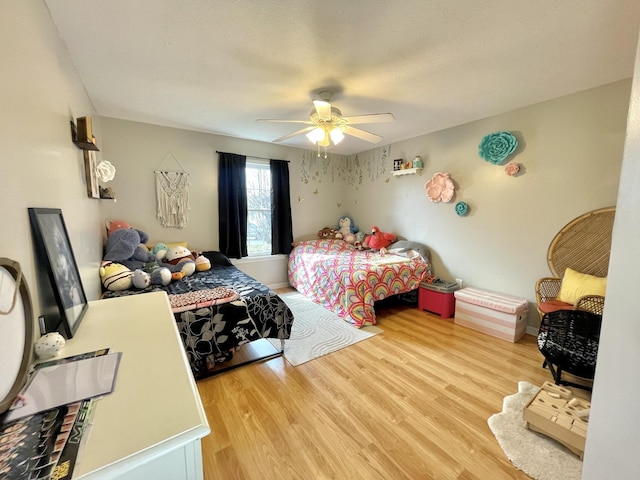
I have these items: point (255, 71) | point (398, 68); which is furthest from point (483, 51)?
point (255, 71)

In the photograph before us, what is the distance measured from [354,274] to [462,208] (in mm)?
1583

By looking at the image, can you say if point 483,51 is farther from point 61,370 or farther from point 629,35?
point 61,370

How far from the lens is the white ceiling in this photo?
4.56 feet

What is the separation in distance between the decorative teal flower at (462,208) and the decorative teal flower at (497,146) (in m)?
0.55

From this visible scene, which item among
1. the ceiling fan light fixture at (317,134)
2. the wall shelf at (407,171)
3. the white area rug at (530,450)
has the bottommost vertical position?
the white area rug at (530,450)

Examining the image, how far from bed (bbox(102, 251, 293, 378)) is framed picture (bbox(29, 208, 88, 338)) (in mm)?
721

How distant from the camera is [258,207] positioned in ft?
13.8

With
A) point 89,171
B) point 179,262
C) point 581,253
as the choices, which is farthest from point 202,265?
point 581,253

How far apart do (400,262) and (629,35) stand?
2516 mm

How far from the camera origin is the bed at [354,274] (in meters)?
3.02

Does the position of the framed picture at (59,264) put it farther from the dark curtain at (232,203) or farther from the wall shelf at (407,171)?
the wall shelf at (407,171)

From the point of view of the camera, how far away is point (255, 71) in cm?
196

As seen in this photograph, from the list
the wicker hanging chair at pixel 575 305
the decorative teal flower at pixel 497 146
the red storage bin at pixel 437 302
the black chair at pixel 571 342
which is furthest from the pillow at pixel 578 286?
the decorative teal flower at pixel 497 146

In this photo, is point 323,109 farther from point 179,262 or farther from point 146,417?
point 179,262
